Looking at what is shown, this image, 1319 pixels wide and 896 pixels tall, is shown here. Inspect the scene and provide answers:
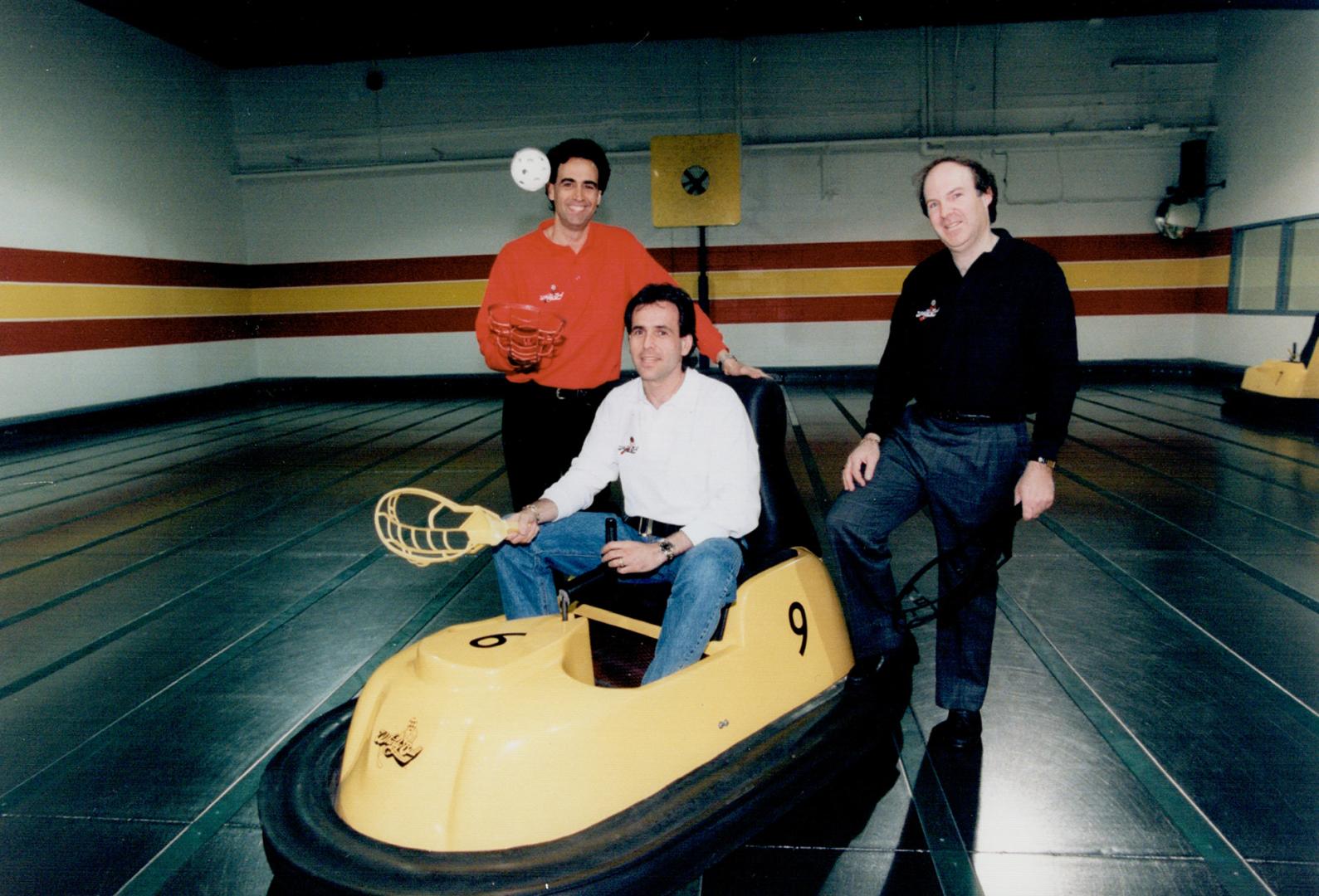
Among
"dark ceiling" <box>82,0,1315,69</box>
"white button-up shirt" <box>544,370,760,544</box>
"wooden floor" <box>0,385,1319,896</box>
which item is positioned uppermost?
"dark ceiling" <box>82,0,1315,69</box>

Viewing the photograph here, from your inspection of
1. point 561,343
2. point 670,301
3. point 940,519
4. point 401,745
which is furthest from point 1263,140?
point 401,745

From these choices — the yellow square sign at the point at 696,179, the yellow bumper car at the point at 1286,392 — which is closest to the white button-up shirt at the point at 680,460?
the yellow bumper car at the point at 1286,392

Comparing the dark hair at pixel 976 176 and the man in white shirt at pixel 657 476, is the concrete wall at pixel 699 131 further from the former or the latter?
the dark hair at pixel 976 176

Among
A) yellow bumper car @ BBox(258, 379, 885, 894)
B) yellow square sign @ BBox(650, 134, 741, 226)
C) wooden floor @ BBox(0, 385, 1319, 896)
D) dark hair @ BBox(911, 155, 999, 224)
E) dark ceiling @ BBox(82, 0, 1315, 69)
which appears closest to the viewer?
yellow bumper car @ BBox(258, 379, 885, 894)

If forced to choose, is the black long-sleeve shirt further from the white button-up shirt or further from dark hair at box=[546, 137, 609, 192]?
dark hair at box=[546, 137, 609, 192]

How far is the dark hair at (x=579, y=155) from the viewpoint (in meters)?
2.11

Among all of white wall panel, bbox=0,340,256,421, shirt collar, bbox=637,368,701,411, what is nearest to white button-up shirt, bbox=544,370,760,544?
shirt collar, bbox=637,368,701,411

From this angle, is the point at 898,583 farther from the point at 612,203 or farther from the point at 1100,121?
the point at 1100,121

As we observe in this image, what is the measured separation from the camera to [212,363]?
9344 mm

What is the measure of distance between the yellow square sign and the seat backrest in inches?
262

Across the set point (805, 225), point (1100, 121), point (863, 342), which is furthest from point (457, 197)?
point (1100, 121)

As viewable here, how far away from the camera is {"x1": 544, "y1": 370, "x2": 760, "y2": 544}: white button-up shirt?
1770mm

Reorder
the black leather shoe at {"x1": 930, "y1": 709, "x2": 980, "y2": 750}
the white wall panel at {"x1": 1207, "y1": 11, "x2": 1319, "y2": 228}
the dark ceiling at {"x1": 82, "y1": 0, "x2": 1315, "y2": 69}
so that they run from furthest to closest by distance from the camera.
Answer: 1. the dark ceiling at {"x1": 82, "y1": 0, "x2": 1315, "y2": 69}
2. the white wall panel at {"x1": 1207, "y1": 11, "x2": 1319, "y2": 228}
3. the black leather shoe at {"x1": 930, "y1": 709, "x2": 980, "y2": 750}

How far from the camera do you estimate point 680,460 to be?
1829mm
